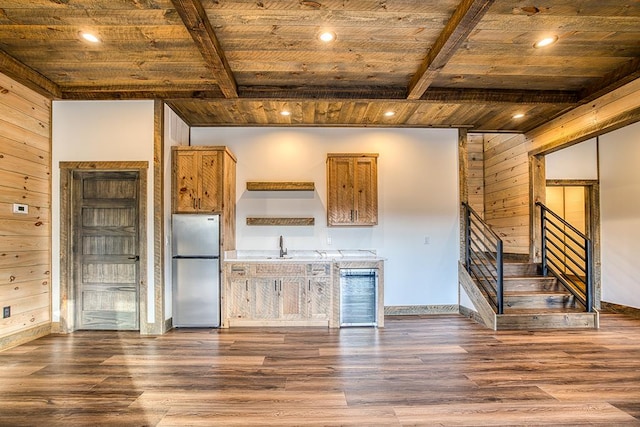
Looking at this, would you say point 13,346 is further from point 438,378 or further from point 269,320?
point 438,378

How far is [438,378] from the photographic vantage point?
2904 millimetres

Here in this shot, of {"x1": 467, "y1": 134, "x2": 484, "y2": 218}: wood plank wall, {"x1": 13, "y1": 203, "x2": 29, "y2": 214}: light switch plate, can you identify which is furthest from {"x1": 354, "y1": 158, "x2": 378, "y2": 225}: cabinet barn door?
{"x1": 13, "y1": 203, "x2": 29, "y2": 214}: light switch plate

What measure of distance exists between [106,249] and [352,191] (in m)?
3.26

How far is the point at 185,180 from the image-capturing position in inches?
179

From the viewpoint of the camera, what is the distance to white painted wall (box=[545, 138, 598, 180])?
18.8 feet

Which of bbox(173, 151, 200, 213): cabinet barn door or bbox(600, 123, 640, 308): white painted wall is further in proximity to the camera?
bbox(600, 123, 640, 308): white painted wall

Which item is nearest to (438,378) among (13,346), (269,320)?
(269,320)

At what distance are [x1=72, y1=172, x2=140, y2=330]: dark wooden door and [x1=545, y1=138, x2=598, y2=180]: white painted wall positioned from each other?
20.7 ft

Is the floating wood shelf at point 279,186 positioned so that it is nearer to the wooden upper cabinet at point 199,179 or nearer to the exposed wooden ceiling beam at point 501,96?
the wooden upper cabinet at point 199,179

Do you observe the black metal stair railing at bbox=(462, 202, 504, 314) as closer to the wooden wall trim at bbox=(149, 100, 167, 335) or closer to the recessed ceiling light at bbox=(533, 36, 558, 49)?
the recessed ceiling light at bbox=(533, 36, 558, 49)


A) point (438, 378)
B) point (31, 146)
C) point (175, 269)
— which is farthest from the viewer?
point (175, 269)

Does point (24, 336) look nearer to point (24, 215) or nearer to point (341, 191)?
point (24, 215)

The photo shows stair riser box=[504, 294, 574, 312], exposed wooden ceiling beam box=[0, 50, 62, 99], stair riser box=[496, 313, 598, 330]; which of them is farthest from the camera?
stair riser box=[504, 294, 574, 312]

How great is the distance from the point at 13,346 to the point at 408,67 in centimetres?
506
